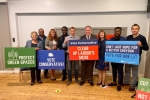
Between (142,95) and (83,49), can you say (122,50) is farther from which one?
(142,95)

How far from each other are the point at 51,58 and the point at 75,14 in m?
1.57

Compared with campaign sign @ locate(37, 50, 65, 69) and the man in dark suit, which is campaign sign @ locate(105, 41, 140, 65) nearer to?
the man in dark suit

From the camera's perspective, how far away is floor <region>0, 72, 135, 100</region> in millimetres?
2955

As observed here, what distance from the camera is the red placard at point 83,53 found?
3.27 metres

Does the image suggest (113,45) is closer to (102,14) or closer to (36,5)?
(102,14)

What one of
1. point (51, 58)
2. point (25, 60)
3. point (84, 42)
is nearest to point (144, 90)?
point (84, 42)

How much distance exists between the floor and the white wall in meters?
1.40

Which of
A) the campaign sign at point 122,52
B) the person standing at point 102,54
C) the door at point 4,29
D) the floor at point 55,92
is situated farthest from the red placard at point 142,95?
the door at point 4,29

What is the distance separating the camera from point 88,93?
3.13 metres

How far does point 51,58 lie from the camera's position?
3.41 m

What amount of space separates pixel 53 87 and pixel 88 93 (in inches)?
34.6

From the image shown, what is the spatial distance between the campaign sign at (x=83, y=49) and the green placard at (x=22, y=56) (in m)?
0.93

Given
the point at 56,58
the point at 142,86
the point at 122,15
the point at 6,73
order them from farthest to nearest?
the point at 6,73 < the point at 122,15 < the point at 56,58 < the point at 142,86

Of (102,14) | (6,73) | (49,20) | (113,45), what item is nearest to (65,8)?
(49,20)
